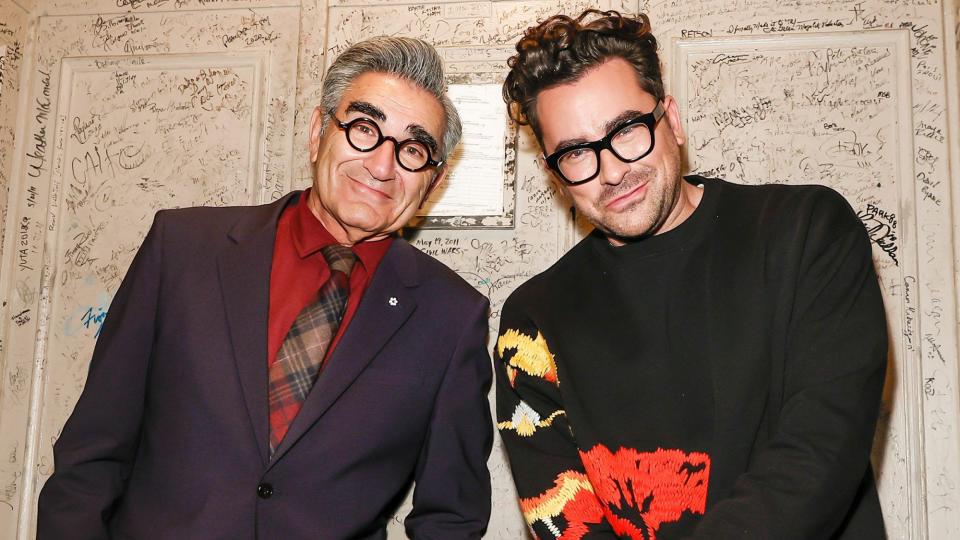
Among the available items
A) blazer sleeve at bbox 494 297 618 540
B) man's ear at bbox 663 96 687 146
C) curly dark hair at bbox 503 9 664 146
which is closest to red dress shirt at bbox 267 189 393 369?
blazer sleeve at bbox 494 297 618 540

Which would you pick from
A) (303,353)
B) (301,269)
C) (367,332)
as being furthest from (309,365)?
(301,269)

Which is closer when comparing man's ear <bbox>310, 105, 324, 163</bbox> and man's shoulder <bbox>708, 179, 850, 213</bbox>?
man's shoulder <bbox>708, 179, 850, 213</bbox>

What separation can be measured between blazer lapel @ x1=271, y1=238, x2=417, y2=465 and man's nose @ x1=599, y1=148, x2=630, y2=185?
624 millimetres

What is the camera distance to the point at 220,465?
1.95 metres

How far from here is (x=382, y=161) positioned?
219 centimetres

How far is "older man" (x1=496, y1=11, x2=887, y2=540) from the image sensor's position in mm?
1602

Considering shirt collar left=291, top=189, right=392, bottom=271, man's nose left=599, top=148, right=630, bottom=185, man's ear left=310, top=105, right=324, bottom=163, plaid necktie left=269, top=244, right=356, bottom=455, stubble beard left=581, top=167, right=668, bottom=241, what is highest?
man's ear left=310, top=105, right=324, bottom=163

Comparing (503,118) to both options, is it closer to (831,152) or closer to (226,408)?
(831,152)

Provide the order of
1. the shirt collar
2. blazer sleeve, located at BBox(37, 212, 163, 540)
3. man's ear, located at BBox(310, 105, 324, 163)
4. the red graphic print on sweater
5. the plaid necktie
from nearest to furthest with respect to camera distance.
A: the red graphic print on sweater < blazer sleeve, located at BBox(37, 212, 163, 540) < the plaid necktie < the shirt collar < man's ear, located at BBox(310, 105, 324, 163)

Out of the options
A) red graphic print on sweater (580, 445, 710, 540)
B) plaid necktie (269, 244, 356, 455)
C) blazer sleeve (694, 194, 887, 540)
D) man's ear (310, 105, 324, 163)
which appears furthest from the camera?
man's ear (310, 105, 324, 163)

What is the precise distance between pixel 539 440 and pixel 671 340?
438 mm

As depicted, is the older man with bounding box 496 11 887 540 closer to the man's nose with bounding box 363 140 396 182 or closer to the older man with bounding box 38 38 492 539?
the older man with bounding box 38 38 492 539

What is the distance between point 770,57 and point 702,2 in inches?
11.3

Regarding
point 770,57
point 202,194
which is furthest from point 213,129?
point 770,57
